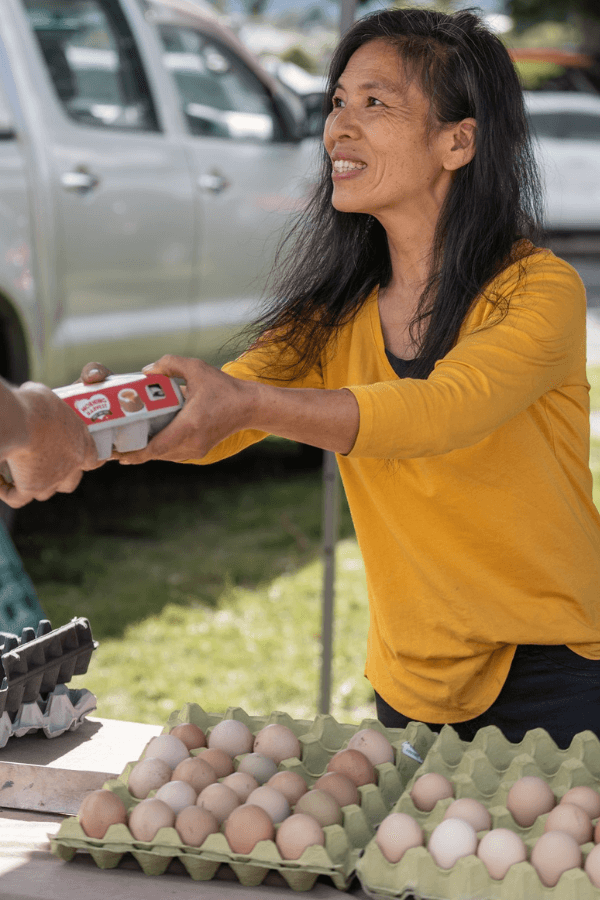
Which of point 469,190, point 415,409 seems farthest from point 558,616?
point 469,190

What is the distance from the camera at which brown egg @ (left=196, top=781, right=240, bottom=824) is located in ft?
4.84

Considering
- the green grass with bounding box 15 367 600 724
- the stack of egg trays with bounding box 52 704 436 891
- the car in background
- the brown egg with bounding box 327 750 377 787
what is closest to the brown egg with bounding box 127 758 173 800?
the stack of egg trays with bounding box 52 704 436 891

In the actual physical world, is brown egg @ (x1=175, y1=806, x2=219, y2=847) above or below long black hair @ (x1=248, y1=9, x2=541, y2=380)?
below

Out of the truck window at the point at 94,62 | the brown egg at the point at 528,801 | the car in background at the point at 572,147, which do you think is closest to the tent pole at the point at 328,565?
the brown egg at the point at 528,801

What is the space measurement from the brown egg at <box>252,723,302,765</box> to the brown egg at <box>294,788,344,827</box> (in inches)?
6.8

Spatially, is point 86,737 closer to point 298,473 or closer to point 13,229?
point 13,229

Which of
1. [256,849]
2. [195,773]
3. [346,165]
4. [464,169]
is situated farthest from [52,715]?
[464,169]

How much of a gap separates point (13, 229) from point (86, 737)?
266cm

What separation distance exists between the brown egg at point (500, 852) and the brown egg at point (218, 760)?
41 centimetres

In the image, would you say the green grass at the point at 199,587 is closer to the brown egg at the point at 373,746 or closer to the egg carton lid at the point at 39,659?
the egg carton lid at the point at 39,659

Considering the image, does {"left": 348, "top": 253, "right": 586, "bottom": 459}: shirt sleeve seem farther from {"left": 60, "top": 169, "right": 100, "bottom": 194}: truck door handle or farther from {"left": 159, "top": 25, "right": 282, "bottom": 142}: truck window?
{"left": 159, "top": 25, "right": 282, "bottom": 142}: truck window

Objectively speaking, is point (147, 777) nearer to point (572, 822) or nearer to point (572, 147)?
point (572, 822)

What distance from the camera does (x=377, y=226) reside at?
7.04 ft


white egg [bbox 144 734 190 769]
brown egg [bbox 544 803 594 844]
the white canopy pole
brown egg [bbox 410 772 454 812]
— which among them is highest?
brown egg [bbox 544 803 594 844]
